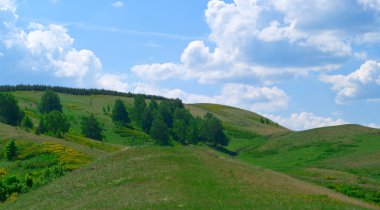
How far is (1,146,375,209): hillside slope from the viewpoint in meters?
32.6

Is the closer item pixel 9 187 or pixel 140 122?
pixel 9 187

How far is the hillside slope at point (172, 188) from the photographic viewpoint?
107 feet

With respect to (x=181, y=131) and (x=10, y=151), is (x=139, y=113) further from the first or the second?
(x=10, y=151)

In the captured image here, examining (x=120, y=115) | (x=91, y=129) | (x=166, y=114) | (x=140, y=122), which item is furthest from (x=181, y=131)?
(x=91, y=129)

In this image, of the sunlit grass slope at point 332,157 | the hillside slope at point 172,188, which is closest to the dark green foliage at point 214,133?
the sunlit grass slope at point 332,157

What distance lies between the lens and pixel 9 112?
137000 millimetres

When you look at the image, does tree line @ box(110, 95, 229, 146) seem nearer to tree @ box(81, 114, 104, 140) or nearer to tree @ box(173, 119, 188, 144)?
tree @ box(173, 119, 188, 144)

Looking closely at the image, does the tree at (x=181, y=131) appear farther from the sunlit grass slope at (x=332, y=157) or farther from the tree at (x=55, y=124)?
the tree at (x=55, y=124)

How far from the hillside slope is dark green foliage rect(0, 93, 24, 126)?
87.3 m

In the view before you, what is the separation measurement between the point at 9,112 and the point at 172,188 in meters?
111

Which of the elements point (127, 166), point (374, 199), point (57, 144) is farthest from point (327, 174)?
point (57, 144)

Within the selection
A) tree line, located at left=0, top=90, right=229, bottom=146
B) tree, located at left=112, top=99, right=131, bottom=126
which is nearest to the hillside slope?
tree line, located at left=0, top=90, right=229, bottom=146

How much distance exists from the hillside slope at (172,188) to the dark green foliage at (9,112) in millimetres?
87282

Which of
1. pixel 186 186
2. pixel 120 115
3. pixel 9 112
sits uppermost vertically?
pixel 120 115
